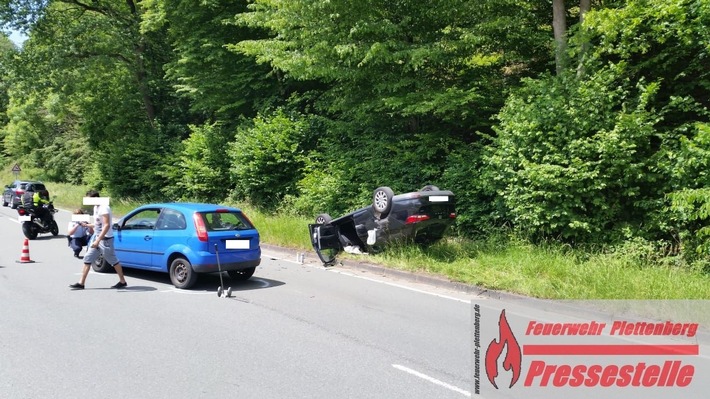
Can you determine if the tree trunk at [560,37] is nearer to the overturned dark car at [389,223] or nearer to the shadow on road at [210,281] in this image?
the overturned dark car at [389,223]

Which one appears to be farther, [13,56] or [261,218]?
[13,56]

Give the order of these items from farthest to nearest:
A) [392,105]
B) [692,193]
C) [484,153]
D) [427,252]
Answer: [392,105]
[484,153]
[427,252]
[692,193]

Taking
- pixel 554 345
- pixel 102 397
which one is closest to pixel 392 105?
pixel 554 345

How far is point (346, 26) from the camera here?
46.8ft

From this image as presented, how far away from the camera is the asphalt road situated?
4.96 meters

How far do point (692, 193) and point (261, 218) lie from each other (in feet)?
41.3

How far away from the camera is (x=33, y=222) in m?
16.9

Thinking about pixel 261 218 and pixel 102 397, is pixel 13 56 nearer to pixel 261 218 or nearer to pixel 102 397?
pixel 261 218

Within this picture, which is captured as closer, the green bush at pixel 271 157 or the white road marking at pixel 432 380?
the white road marking at pixel 432 380

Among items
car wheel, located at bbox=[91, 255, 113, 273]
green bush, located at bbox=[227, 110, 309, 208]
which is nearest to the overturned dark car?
car wheel, located at bbox=[91, 255, 113, 273]

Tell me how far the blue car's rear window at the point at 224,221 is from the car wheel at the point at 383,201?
2.62 metres

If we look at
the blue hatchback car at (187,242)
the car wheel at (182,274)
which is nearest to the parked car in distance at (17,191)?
the blue hatchback car at (187,242)

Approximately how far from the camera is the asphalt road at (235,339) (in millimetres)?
4957

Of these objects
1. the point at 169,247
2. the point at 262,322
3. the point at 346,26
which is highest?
the point at 346,26
